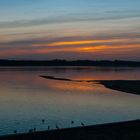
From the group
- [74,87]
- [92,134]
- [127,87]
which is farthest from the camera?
[74,87]

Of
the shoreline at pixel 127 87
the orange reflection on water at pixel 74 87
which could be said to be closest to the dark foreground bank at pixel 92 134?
the shoreline at pixel 127 87

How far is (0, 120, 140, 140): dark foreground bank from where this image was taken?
43.3ft

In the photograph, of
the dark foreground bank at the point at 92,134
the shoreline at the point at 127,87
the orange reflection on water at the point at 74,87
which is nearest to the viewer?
the dark foreground bank at the point at 92,134

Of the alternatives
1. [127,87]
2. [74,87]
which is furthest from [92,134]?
[74,87]

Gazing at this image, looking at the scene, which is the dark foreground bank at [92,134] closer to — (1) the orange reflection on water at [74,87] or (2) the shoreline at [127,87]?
(2) the shoreline at [127,87]

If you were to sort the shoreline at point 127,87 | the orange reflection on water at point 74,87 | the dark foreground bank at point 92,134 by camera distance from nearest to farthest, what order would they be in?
the dark foreground bank at point 92,134
the shoreline at point 127,87
the orange reflection on water at point 74,87

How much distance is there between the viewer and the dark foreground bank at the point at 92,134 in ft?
43.3

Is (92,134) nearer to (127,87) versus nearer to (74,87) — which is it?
(127,87)

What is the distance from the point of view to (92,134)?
46.1 ft

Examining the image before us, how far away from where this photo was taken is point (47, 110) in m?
25.5

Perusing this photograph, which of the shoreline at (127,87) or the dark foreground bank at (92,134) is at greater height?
the dark foreground bank at (92,134)

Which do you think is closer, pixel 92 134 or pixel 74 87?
pixel 92 134

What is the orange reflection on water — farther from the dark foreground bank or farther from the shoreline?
the dark foreground bank

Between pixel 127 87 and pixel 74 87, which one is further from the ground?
pixel 127 87
